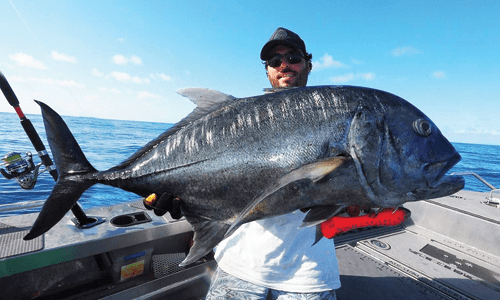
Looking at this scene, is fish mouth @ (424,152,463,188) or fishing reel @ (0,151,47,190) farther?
fishing reel @ (0,151,47,190)

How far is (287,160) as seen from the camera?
146 cm

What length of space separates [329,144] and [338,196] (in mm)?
299

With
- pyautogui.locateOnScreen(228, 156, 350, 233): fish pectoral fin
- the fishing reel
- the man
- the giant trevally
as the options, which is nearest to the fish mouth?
the giant trevally

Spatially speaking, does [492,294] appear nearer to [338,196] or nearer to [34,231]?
[338,196]

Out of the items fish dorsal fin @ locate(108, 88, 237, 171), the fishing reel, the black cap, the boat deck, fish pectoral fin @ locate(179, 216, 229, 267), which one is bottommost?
the boat deck

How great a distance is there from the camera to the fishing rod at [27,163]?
120 inches

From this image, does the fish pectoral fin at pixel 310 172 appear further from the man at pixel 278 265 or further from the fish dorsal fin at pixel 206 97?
the man at pixel 278 265

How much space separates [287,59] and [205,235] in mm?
1991

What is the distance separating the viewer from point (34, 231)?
1.69m

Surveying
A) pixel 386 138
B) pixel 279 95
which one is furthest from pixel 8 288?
pixel 386 138

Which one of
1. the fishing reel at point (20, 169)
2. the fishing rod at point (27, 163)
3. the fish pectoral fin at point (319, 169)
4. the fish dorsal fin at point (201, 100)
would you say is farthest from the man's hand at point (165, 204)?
the fishing reel at point (20, 169)

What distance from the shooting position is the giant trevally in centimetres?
138

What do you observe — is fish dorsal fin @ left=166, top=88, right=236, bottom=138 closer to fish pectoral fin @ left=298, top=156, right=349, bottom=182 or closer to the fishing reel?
fish pectoral fin @ left=298, top=156, right=349, bottom=182

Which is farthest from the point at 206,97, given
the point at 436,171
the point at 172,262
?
the point at 172,262
